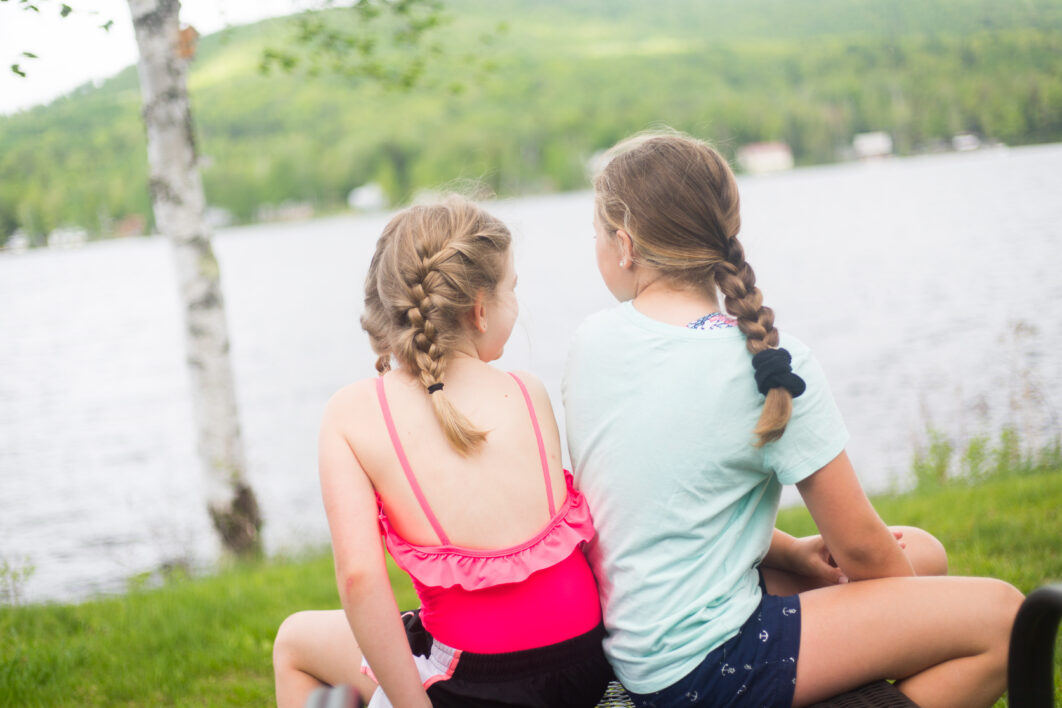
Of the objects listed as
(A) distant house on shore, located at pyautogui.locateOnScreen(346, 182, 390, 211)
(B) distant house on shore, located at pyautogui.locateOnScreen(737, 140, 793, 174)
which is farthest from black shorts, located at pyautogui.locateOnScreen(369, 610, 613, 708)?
(A) distant house on shore, located at pyautogui.locateOnScreen(346, 182, 390, 211)

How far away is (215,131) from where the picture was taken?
2522 inches

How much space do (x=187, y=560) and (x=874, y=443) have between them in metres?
7.15

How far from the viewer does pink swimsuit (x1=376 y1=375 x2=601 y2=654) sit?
1.83m

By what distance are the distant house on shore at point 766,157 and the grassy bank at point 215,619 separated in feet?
185

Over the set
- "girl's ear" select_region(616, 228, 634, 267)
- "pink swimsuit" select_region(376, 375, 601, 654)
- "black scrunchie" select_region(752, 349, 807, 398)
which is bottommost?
"pink swimsuit" select_region(376, 375, 601, 654)

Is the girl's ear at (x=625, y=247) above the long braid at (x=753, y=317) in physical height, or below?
above

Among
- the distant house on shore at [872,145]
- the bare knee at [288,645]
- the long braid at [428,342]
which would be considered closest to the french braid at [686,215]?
the long braid at [428,342]

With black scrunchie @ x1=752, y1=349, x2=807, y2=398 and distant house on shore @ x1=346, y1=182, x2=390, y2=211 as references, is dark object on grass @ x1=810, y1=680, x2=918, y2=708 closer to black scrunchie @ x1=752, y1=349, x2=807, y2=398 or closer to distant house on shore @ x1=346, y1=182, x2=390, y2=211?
black scrunchie @ x1=752, y1=349, x2=807, y2=398

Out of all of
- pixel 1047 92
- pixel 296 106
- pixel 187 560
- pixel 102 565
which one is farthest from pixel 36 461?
pixel 296 106

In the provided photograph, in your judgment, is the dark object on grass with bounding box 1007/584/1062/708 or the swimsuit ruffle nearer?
the dark object on grass with bounding box 1007/584/1062/708

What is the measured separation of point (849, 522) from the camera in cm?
182

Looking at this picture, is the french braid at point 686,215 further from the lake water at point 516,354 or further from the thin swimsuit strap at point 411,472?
the thin swimsuit strap at point 411,472

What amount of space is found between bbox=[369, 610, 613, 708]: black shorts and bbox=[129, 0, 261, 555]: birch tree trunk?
4.50 m

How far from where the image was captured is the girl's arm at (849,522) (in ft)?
5.90
